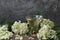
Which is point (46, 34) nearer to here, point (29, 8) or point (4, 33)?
point (4, 33)

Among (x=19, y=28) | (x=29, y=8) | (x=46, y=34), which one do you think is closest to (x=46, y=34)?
(x=46, y=34)

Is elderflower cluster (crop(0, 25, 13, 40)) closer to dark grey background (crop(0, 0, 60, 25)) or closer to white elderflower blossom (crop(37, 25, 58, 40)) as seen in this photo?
white elderflower blossom (crop(37, 25, 58, 40))

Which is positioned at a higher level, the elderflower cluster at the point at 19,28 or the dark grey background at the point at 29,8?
the dark grey background at the point at 29,8

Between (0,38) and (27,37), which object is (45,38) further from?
(0,38)

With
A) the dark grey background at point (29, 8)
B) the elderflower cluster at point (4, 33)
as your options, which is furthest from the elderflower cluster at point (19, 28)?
the dark grey background at point (29, 8)

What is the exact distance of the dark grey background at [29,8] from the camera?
225 centimetres

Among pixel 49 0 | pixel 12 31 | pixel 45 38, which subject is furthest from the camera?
pixel 49 0

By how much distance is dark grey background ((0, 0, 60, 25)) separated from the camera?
7.38 feet

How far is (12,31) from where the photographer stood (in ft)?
6.10

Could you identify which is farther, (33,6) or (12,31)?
(33,6)

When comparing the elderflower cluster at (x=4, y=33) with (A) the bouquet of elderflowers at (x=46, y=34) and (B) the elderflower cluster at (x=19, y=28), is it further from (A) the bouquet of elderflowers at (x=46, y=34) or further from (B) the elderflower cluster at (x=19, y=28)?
(A) the bouquet of elderflowers at (x=46, y=34)

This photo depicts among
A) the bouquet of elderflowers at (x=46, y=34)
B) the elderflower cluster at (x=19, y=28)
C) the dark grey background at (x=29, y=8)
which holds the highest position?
the dark grey background at (x=29, y=8)

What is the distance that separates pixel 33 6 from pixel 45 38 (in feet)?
1.96

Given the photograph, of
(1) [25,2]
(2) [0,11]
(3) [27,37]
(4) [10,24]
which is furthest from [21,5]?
(3) [27,37]
